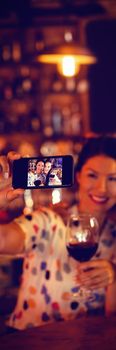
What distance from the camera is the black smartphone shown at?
173 cm

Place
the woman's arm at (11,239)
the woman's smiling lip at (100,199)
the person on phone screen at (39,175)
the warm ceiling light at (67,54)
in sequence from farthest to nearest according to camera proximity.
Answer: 1. the warm ceiling light at (67,54)
2. the woman's smiling lip at (100,199)
3. the woman's arm at (11,239)
4. the person on phone screen at (39,175)

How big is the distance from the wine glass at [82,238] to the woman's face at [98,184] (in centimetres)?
51

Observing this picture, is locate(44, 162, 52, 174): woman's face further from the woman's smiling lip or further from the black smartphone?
the woman's smiling lip

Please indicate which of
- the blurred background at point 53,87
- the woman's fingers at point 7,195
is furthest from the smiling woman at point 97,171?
the blurred background at point 53,87

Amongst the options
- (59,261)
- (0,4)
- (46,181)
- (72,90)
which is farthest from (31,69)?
(46,181)

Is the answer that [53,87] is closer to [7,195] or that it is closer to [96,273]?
[96,273]

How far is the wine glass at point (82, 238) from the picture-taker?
2.05m

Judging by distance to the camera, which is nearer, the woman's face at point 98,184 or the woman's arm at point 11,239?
the woman's arm at point 11,239

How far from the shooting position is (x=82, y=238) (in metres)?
2.12

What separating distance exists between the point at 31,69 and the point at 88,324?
141 inches

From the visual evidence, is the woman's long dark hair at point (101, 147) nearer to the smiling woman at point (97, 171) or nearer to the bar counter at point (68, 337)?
the smiling woman at point (97, 171)

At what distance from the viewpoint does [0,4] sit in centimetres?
439

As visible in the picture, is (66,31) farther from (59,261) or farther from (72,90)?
(59,261)

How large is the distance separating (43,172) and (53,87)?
11.5ft
